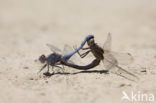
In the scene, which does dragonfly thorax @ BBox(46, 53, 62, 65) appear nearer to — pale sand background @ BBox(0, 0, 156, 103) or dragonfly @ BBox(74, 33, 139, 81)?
pale sand background @ BBox(0, 0, 156, 103)

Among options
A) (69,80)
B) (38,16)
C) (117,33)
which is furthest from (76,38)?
(69,80)

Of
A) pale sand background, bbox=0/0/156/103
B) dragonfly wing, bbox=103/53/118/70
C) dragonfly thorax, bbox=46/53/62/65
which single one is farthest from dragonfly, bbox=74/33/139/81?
dragonfly thorax, bbox=46/53/62/65

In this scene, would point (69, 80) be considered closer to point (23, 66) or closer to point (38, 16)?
point (23, 66)

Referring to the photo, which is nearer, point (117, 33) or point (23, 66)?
point (23, 66)

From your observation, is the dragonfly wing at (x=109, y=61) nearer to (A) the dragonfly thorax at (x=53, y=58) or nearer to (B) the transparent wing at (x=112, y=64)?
(B) the transparent wing at (x=112, y=64)

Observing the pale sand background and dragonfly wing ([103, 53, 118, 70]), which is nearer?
the pale sand background

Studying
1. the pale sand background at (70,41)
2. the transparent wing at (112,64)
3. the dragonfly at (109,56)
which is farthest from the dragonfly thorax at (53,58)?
the transparent wing at (112,64)

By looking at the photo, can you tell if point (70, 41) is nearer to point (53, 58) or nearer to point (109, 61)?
point (53, 58)

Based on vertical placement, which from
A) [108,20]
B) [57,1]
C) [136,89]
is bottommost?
[136,89]
